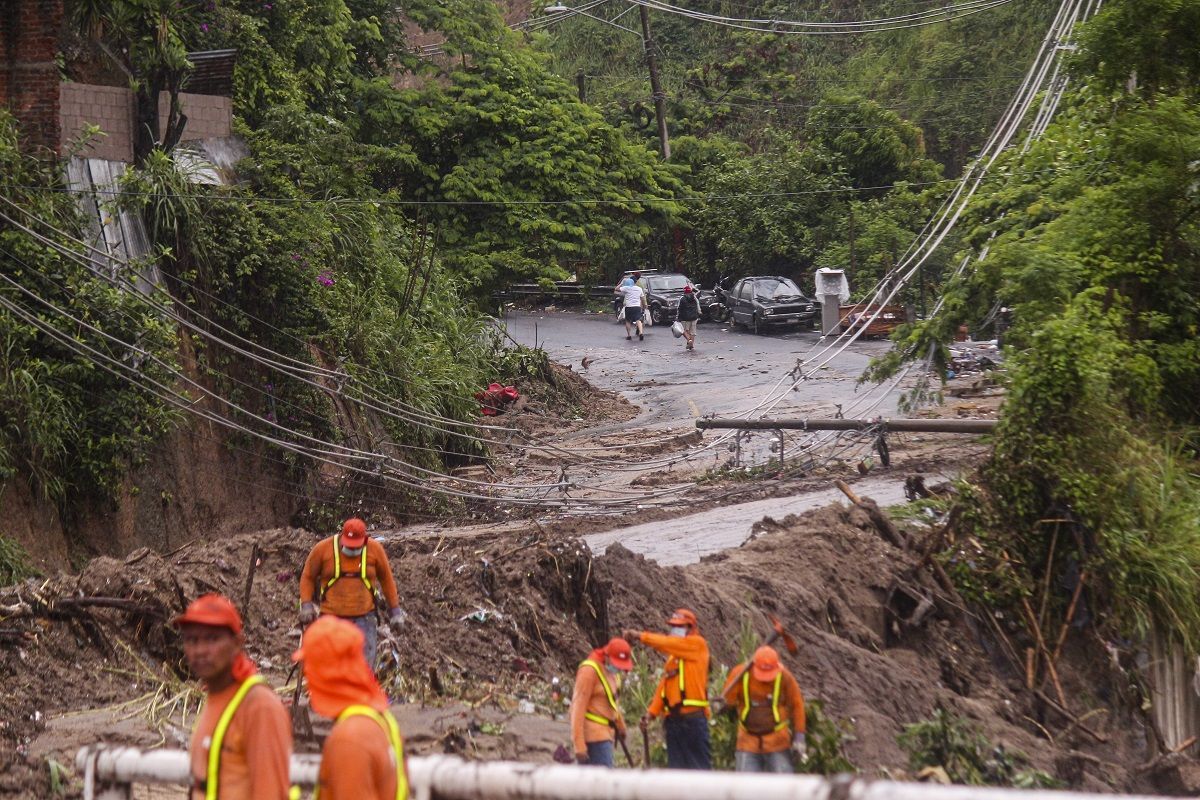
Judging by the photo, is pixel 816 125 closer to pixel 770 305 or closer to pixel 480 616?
pixel 770 305

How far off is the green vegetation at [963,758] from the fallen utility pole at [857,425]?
24.6 ft

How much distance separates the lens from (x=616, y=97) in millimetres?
45312

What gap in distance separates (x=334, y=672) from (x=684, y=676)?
4097 millimetres

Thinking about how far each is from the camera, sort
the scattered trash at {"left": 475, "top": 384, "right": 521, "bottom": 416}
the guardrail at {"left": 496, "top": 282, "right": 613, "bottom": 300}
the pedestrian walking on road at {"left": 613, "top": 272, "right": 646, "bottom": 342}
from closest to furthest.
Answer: the scattered trash at {"left": 475, "top": 384, "right": 521, "bottom": 416}
the pedestrian walking on road at {"left": 613, "top": 272, "right": 646, "bottom": 342}
the guardrail at {"left": 496, "top": 282, "right": 613, "bottom": 300}

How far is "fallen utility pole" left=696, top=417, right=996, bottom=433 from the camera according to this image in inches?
667

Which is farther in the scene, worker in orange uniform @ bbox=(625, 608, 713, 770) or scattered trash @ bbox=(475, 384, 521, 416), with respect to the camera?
scattered trash @ bbox=(475, 384, 521, 416)

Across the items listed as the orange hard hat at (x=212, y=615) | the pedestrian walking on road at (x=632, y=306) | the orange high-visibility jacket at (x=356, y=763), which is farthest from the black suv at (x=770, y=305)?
the orange high-visibility jacket at (x=356, y=763)

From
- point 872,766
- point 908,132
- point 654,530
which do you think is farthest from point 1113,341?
point 908,132

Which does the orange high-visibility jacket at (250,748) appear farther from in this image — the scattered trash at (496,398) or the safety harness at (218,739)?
the scattered trash at (496,398)

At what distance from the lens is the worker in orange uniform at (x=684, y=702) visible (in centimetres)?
754

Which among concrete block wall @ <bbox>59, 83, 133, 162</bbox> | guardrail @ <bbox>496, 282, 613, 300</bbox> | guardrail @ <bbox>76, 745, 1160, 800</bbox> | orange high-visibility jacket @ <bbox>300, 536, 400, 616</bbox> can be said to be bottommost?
guardrail @ <bbox>496, 282, 613, 300</bbox>

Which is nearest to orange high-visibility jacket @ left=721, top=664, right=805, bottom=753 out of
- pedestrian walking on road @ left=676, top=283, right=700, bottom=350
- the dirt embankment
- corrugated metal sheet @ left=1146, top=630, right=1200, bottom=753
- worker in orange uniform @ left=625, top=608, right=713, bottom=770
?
worker in orange uniform @ left=625, top=608, right=713, bottom=770

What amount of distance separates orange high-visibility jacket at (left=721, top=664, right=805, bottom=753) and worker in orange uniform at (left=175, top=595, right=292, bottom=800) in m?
4.20

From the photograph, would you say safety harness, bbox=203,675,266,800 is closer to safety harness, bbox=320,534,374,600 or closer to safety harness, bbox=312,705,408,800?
safety harness, bbox=312,705,408,800
